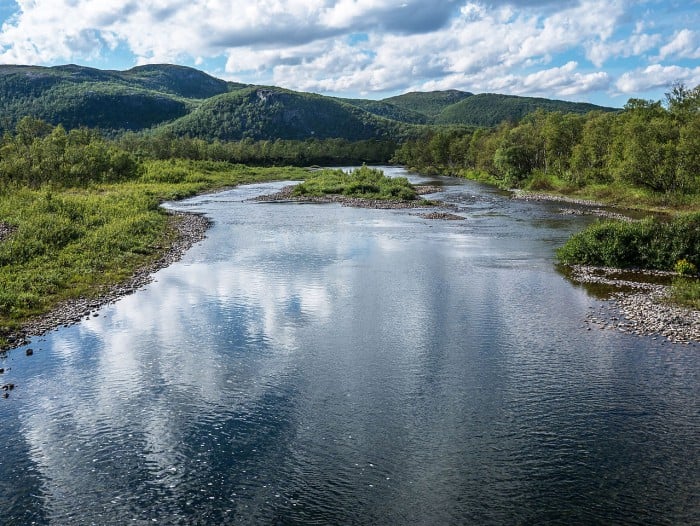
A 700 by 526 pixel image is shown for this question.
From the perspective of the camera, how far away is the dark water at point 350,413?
13492 mm

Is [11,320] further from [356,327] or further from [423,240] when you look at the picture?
[423,240]

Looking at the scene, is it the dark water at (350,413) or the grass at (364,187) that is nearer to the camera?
the dark water at (350,413)

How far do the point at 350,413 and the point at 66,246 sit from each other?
31.6 m

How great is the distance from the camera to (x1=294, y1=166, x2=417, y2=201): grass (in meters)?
86.4

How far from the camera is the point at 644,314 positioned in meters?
26.7

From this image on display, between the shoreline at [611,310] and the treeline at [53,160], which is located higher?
the treeline at [53,160]

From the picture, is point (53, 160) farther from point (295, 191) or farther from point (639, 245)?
point (639, 245)

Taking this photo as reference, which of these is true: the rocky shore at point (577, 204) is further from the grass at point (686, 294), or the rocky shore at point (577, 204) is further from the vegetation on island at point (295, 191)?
the grass at point (686, 294)

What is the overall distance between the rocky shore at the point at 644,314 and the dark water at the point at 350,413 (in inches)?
41.9

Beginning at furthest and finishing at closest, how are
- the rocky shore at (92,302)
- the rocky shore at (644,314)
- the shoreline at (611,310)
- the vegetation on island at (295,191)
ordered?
the vegetation on island at (295,191) → the rocky shore at (92,302) → the shoreline at (611,310) → the rocky shore at (644,314)

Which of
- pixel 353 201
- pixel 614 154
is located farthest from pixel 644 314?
pixel 353 201

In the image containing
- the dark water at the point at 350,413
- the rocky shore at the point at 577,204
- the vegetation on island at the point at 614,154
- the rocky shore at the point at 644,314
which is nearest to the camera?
the dark water at the point at 350,413

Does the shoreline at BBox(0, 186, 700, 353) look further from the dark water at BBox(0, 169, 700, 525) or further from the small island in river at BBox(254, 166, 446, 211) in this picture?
the small island in river at BBox(254, 166, 446, 211)

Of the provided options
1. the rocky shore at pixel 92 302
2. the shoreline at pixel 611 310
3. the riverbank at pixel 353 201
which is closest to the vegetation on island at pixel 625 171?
the shoreline at pixel 611 310
